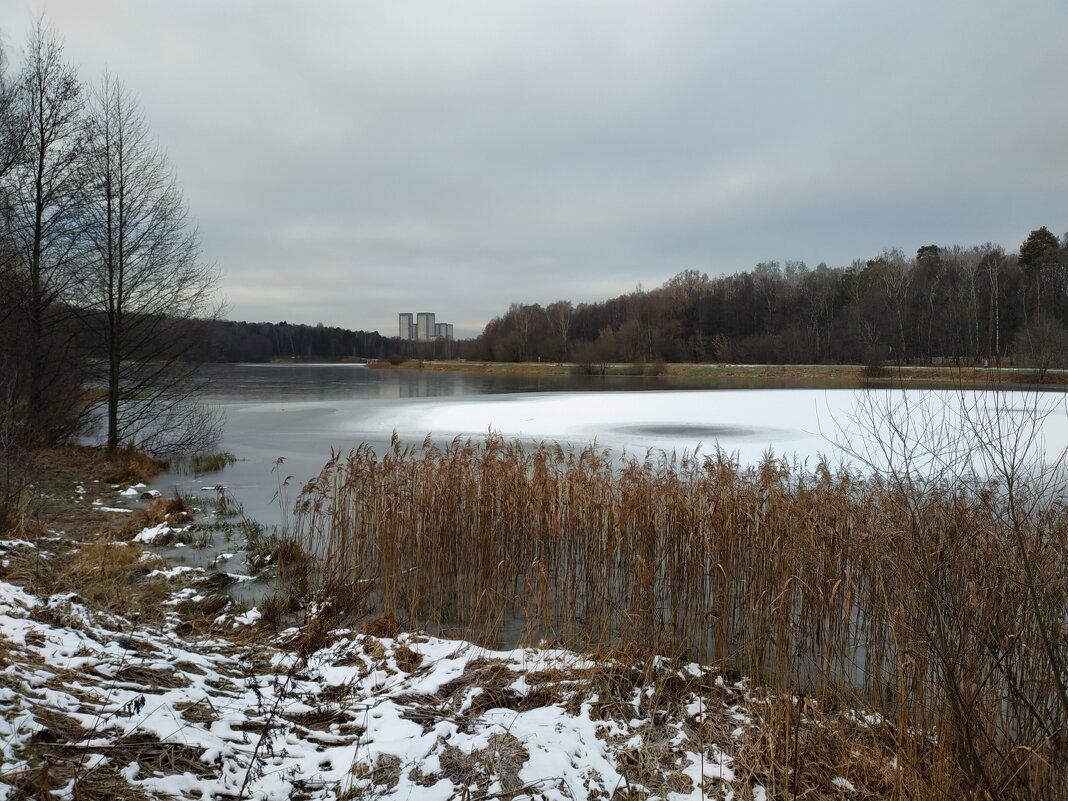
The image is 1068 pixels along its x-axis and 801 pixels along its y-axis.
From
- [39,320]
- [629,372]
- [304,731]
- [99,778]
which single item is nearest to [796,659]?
[304,731]

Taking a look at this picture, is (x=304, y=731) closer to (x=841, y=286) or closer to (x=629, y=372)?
(x=629, y=372)

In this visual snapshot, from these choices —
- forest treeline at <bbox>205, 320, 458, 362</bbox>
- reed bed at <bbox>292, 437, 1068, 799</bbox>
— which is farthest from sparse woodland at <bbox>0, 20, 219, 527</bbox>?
forest treeline at <bbox>205, 320, 458, 362</bbox>

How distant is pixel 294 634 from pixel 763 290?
8270cm

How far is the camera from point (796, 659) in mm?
4742

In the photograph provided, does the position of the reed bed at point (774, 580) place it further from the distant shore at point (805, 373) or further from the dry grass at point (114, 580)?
the dry grass at point (114, 580)

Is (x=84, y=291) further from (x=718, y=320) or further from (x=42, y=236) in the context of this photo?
(x=718, y=320)

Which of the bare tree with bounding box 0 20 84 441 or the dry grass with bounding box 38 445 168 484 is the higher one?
the bare tree with bounding box 0 20 84 441

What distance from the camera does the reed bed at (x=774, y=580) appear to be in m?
2.99

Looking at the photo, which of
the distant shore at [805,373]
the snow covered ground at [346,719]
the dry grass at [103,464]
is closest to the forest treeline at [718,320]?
the distant shore at [805,373]

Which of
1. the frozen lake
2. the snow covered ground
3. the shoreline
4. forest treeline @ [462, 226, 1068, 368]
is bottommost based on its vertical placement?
the snow covered ground

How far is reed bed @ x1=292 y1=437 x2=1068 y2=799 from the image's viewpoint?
2992 millimetres

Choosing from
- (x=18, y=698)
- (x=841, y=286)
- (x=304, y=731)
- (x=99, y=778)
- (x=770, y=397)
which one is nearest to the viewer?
(x=99, y=778)

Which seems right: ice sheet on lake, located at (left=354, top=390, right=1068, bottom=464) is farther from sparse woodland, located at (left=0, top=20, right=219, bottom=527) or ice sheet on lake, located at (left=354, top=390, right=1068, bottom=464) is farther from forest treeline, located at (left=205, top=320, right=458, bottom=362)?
forest treeline, located at (left=205, top=320, right=458, bottom=362)

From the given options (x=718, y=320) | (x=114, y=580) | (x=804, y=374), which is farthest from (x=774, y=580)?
(x=718, y=320)
